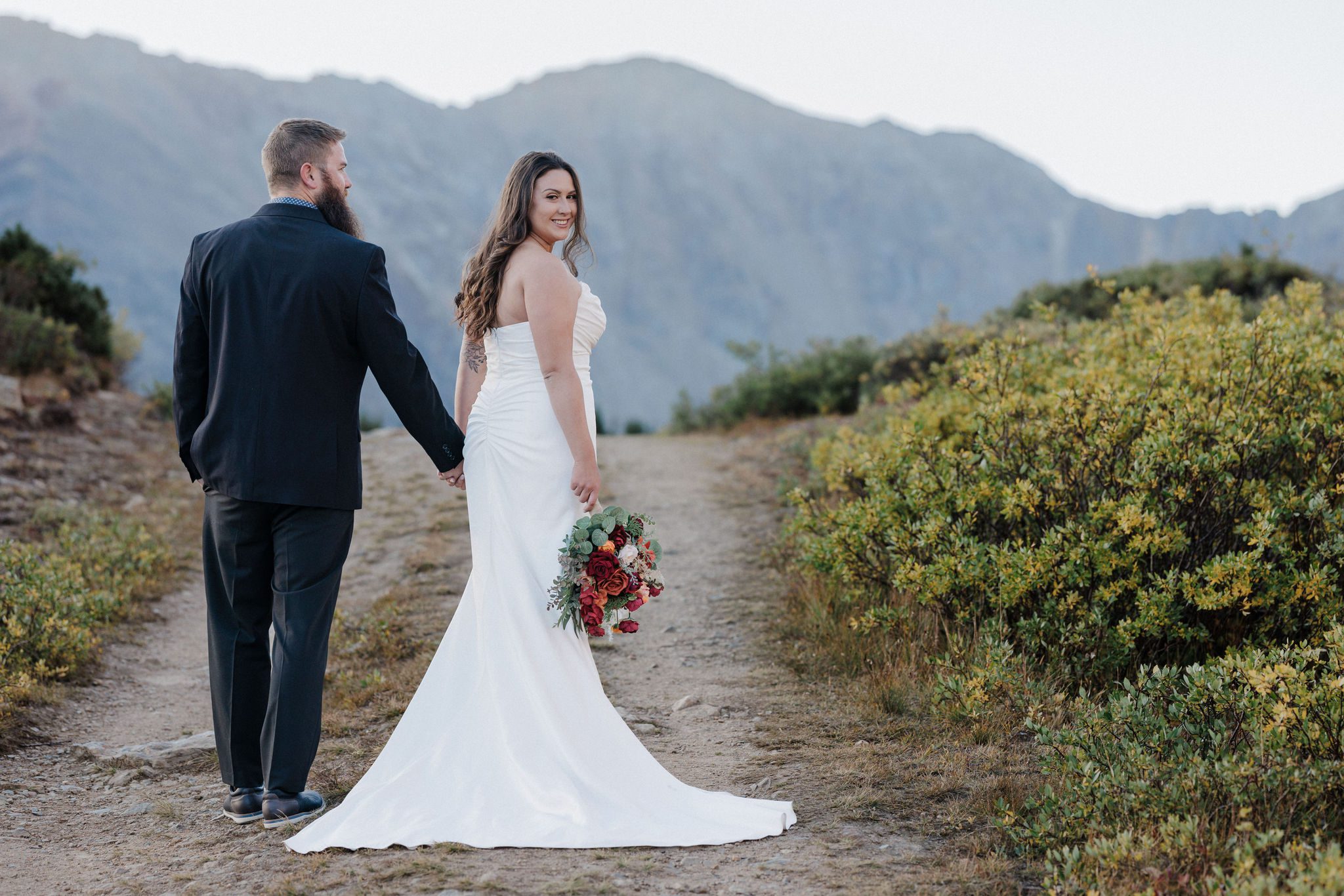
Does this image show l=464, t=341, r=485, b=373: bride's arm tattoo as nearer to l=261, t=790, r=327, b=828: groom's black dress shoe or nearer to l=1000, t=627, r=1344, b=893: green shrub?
l=261, t=790, r=327, b=828: groom's black dress shoe

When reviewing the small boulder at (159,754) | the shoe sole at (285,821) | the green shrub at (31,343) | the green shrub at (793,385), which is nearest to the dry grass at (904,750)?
the shoe sole at (285,821)

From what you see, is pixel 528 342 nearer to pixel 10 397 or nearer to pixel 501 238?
pixel 501 238

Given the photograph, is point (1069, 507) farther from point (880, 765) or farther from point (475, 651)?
point (475, 651)

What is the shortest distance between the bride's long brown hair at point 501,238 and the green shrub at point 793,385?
1125 centimetres

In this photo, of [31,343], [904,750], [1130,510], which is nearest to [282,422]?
[904,750]

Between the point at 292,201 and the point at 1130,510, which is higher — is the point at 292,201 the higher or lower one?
the higher one

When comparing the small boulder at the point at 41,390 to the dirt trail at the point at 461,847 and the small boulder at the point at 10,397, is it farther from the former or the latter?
the dirt trail at the point at 461,847

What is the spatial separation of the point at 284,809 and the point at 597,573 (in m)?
1.38

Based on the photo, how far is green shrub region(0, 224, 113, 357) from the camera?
13.1m

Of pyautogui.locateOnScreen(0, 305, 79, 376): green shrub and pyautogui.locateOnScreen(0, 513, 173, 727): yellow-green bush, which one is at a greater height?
pyautogui.locateOnScreen(0, 305, 79, 376): green shrub

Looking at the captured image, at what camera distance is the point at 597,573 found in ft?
12.0

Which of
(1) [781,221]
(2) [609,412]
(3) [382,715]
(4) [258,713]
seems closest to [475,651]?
(4) [258,713]

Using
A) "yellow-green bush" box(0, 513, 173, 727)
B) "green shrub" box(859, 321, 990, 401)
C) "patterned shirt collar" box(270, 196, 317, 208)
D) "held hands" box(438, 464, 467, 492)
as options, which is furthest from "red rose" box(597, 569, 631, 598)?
"green shrub" box(859, 321, 990, 401)

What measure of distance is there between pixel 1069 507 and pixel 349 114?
92094mm
